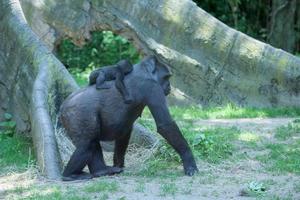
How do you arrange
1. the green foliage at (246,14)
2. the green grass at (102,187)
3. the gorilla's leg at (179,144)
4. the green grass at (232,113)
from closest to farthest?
1. the green grass at (102,187)
2. the gorilla's leg at (179,144)
3. the green grass at (232,113)
4. the green foliage at (246,14)

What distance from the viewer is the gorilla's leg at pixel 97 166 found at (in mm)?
7371

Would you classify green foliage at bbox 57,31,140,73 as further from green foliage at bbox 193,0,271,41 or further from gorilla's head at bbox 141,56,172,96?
gorilla's head at bbox 141,56,172,96

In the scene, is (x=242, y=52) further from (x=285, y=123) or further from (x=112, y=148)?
(x=112, y=148)

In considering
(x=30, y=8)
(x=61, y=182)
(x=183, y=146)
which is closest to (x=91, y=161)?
(x=61, y=182)

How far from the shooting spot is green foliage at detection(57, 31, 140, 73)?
1902 cm

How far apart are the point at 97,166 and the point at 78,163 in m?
0.27

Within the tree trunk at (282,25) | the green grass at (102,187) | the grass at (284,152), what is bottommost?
the grass at (284,152)

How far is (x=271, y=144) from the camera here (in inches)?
338

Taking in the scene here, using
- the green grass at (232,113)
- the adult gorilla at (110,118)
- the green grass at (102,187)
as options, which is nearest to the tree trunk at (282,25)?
the green grass at (232,113)

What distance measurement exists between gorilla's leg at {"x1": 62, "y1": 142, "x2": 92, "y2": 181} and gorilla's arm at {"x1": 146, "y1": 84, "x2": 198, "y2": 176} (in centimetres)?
80

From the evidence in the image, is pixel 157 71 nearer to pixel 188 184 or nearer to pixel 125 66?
pixel 125 66

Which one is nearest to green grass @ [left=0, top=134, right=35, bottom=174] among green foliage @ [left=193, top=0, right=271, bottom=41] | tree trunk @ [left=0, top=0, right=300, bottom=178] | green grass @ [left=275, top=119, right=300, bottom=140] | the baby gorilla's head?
the baby gorilla's head

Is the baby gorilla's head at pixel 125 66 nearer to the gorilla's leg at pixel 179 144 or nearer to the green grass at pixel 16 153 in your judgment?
the gorilla's leg at pixel 179 144

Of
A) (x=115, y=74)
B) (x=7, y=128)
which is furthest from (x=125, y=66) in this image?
(x=7, y=128)
